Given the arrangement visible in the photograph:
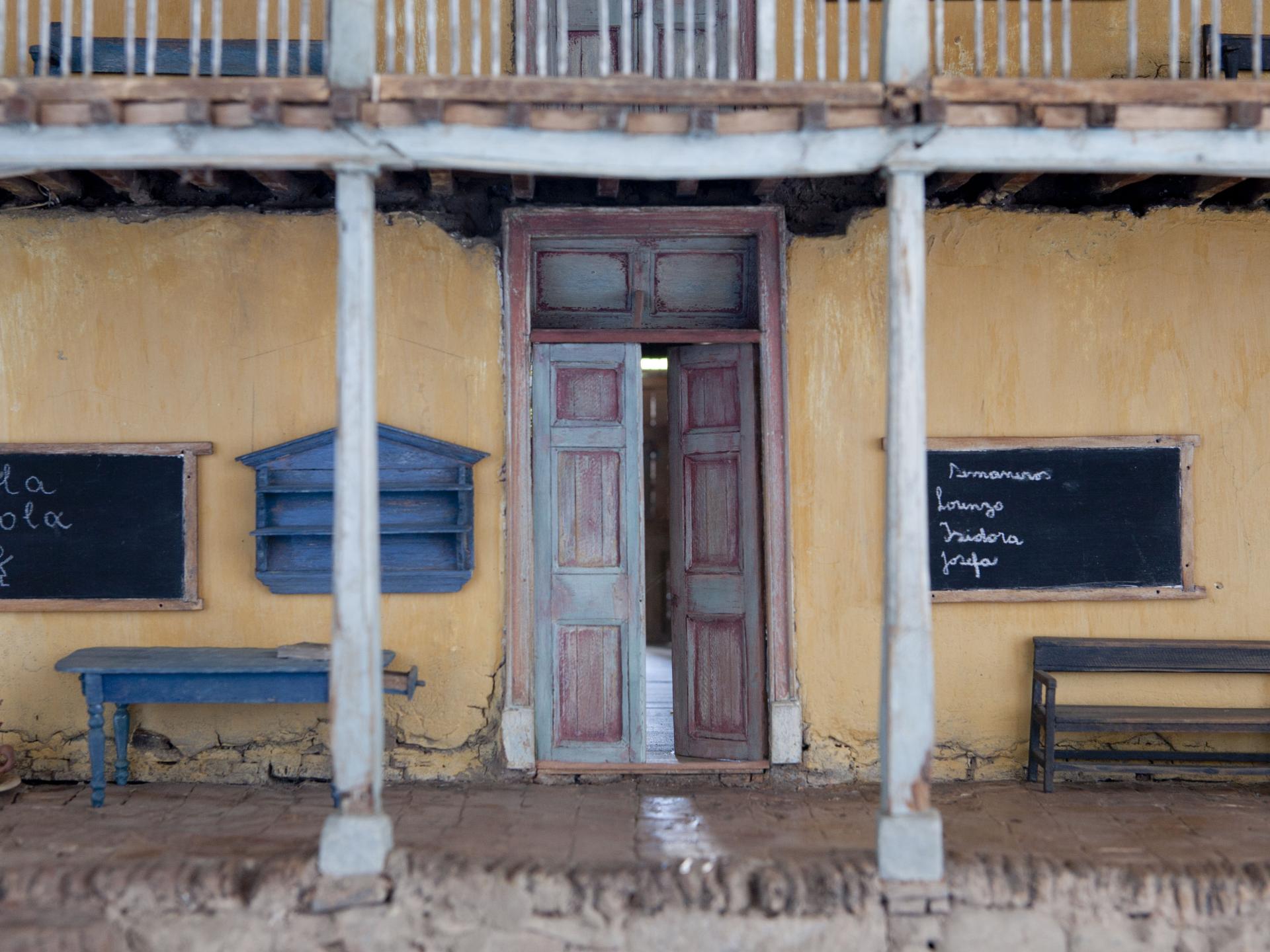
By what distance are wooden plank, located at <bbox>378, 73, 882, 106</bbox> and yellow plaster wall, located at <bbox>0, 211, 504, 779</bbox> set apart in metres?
1.67

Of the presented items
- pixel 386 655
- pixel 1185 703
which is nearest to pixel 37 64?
pixel 386 655

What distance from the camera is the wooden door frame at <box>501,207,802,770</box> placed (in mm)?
6117

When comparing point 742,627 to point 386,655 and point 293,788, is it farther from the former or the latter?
point 293,788

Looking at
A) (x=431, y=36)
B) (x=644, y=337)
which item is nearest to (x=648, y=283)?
(x=644, y=337)

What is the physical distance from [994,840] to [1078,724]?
107 cm

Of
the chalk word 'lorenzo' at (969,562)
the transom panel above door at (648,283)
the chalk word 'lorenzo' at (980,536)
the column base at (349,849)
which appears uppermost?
the transom panel above door at (648,283)

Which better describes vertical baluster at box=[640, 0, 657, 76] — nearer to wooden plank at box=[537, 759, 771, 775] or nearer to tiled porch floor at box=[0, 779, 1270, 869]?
tiled porch floor at box=[0, 779, 1270, 869]

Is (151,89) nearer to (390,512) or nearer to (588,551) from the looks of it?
(390,512)

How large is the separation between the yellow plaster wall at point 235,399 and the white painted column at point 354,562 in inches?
56.3

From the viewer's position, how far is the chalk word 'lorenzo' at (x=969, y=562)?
623 cm

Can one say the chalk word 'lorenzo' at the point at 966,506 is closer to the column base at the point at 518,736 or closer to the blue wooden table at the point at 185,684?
the column base at the point at 518,736

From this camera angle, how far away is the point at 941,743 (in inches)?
246

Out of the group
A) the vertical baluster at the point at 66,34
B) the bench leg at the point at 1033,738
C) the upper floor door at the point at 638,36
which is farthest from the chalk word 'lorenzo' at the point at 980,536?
the vertical baluster at the point at 66,34

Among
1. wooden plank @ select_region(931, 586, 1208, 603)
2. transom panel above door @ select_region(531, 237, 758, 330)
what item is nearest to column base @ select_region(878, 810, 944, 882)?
wooden plank @ select_region(931, 586, 1208, 603)
